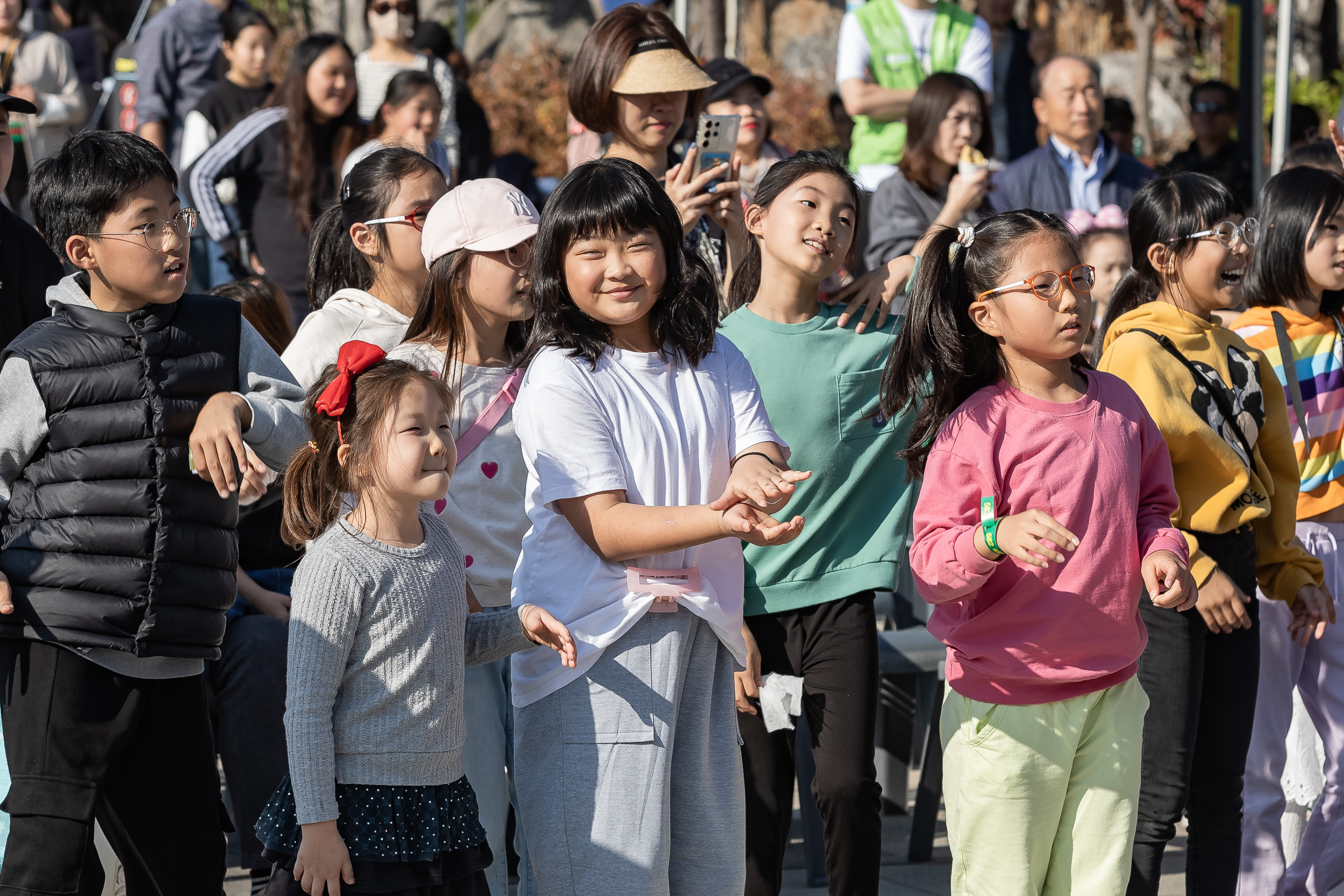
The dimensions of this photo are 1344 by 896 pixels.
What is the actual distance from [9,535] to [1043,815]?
7.59 ft

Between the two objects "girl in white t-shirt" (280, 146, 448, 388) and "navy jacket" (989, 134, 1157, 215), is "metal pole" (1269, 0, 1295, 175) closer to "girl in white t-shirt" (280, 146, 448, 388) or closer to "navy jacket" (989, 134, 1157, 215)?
"navy jacket" (989, 134, 1157, 215)

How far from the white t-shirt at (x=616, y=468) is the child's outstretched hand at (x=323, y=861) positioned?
17.4 inches

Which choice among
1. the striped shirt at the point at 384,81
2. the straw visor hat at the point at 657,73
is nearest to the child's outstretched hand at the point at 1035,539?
the straw visor hat at the point at 657,73

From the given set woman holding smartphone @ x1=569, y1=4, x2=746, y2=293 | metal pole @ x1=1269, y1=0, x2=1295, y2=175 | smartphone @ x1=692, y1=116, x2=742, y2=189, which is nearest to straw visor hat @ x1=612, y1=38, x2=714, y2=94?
woman holding smartphone @ x1=569, y1=4, x2=746, y2=293

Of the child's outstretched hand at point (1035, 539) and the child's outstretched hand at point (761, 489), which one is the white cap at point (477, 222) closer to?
the child's outstretched hand at point (761, 489)

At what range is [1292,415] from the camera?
431cm

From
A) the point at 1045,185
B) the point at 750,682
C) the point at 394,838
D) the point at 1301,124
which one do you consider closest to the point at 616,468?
the point at 394,838

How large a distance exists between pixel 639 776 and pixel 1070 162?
4763 mm

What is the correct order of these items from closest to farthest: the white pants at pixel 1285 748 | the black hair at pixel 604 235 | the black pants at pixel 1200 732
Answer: the black hair at pixel 604 235 → the black pants at pixel 1200 732 → the white pants at pixel 1285 748

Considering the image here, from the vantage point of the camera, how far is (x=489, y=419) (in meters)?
3.38

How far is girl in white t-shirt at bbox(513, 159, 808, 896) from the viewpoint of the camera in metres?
2.73

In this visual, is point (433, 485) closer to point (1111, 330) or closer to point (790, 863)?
point (1111, 330)

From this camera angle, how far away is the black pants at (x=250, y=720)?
13.2 ft

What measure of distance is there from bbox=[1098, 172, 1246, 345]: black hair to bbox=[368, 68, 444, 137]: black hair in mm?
3175
